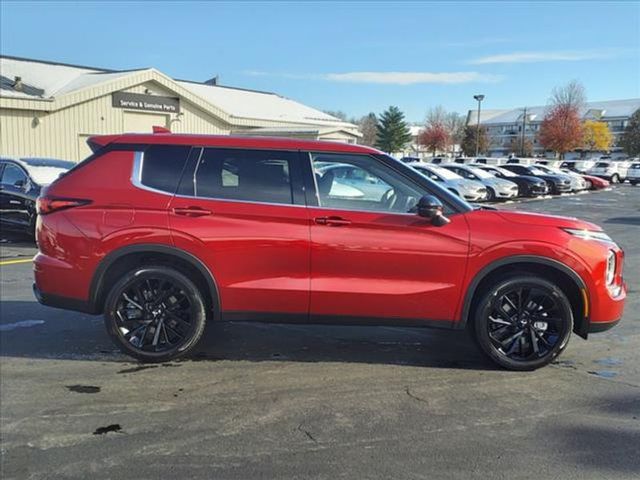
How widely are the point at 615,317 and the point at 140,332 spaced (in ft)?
12.6

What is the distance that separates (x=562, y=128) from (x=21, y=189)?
72143 millimetres

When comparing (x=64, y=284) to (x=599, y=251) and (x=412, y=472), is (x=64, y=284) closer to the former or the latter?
(x=412, y=472)

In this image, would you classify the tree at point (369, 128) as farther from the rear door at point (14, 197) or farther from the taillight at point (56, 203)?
the taillight at point (56, 203)

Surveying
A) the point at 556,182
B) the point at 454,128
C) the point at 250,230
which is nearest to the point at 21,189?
the point at 250,230

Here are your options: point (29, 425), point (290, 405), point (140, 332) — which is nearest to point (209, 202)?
point (140, 332)

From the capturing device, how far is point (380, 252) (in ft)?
14.6

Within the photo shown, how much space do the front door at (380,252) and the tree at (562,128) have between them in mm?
74870

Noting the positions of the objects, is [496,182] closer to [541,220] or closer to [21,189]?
[21,189]

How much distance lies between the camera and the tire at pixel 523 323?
4.50 m

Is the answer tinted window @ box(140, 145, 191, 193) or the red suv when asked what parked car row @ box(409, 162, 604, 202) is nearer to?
A: the red suv

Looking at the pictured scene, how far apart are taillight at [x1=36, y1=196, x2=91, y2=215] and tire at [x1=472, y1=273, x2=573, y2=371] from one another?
3.30 metres

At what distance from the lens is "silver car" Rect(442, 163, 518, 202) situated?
25375mm

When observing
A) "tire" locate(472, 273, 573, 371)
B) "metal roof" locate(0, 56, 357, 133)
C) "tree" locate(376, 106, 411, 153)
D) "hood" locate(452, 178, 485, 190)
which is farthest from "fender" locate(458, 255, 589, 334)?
"tree" locate(376, 106, 411, 153)

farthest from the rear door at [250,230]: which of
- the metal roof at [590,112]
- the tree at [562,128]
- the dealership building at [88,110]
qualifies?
the metal roof at [590,112]
